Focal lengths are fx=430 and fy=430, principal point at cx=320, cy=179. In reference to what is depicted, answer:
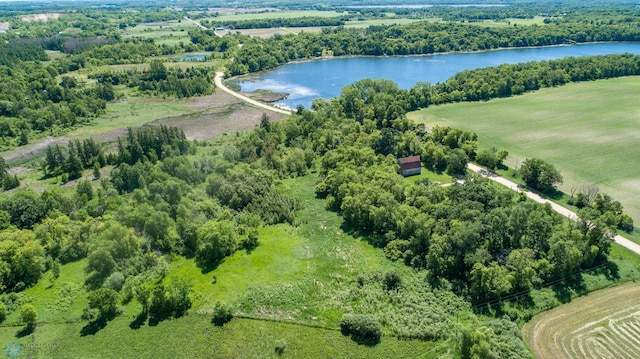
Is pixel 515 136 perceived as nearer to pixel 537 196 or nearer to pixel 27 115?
pixel 537 196

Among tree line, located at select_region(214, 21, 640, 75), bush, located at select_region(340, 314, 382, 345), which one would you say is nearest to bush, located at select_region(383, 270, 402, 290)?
bush, located at select_region(340, 314, 382, 345)

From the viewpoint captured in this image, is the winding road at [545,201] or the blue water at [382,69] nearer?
the winding road at [545,201]

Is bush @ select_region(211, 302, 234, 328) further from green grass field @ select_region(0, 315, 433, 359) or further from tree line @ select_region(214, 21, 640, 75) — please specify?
tree line @ select_region(214, 21, 640, 75)

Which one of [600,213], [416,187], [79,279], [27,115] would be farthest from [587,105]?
[27,115]

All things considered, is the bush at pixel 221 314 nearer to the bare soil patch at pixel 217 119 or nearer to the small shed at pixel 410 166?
the small shed at pixel 410 166

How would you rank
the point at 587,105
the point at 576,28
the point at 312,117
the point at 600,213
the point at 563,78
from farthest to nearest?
the point at 576,28
the point at 563,78
the point at 587,105
the point at 312,117
the point at 600,213

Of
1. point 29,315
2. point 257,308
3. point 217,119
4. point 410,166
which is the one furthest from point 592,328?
point 217,119

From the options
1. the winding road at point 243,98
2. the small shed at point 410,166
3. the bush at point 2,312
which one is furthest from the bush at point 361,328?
the winding road at point 243,98
